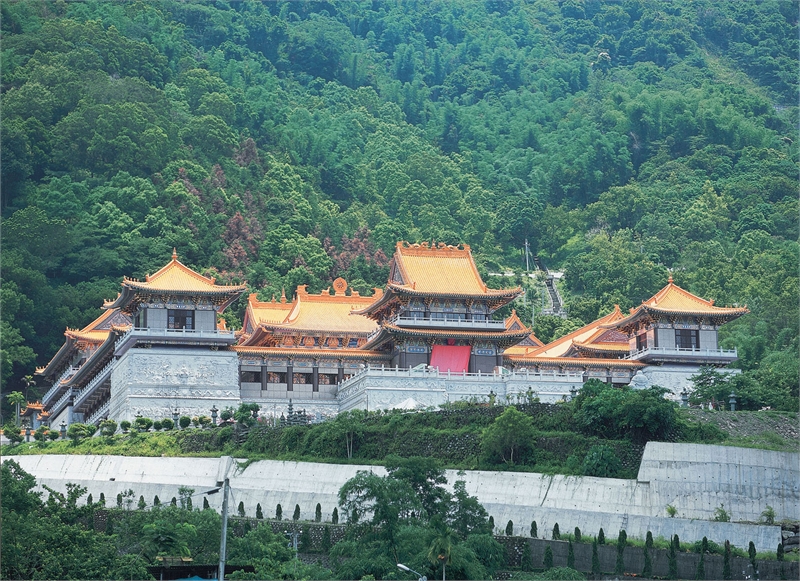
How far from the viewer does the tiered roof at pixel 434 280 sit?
65.1 metres

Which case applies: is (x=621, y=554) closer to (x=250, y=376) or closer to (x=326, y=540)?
(x=326, y=540)

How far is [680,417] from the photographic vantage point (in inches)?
2042

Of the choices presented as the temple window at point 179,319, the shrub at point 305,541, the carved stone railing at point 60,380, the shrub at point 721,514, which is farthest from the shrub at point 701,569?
the carved stone railing at point 60,380

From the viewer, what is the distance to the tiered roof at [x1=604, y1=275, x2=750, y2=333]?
2542 inches

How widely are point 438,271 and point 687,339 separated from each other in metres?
10.6

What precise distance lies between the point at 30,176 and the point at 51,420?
2858cm

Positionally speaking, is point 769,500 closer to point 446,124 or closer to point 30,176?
point 30,176

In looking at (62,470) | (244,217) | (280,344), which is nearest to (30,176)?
(244,217)

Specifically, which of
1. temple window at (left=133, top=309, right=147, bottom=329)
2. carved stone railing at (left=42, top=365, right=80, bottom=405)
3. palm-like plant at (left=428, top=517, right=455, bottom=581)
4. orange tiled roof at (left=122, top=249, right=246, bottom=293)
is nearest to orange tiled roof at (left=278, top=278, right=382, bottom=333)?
orange tiled roof at (left=122, top=249, right=246, bottom=293)

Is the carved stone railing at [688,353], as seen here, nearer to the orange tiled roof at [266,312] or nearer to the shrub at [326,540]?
the orange tiled roof at [266,312]

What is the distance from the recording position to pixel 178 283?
211 feet

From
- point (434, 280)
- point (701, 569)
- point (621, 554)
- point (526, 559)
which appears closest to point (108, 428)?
point (434, 280)

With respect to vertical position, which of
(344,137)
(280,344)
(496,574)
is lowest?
(496,574)

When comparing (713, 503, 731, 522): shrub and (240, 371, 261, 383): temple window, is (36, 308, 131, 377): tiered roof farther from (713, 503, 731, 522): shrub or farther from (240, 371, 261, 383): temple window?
(713, 503, 731, 522): shrub
